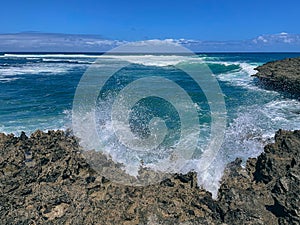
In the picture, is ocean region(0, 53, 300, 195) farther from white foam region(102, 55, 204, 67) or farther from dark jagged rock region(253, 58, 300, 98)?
white foam region(102, 55, 204, 67)

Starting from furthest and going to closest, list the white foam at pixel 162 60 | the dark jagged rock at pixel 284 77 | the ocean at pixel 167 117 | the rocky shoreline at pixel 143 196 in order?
1. the white foam at pixel 162 60
2. the dark jagged rock at pixel 284 77
3. the ocean at pixel 167 117
4. the rocky shoreline at pixel 143 196

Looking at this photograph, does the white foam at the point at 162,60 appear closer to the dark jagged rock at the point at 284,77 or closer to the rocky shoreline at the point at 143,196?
the dark jagged rock at the point at 284,77

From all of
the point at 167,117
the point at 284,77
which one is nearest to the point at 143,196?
the point at 167,117

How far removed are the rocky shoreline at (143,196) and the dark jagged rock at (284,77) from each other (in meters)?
13.5

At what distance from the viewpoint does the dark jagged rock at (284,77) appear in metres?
19.0

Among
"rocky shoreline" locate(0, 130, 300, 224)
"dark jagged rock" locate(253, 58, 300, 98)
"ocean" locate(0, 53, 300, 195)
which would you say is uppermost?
"dark jagged rock" locate(253, 58, 300, 98)

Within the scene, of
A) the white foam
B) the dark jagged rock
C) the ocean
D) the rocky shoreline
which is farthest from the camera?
the white foam

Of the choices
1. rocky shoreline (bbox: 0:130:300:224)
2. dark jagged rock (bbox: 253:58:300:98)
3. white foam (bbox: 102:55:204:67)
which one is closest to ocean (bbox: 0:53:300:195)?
dark jagged rock (bbox: 253:58:300:98)

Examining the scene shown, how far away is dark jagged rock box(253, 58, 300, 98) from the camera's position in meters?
19.0

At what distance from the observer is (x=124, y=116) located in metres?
12.5

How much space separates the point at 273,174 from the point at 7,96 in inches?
598

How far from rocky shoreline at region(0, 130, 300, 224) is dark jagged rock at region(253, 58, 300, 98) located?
44.4ft

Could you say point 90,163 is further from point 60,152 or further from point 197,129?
point 197,129

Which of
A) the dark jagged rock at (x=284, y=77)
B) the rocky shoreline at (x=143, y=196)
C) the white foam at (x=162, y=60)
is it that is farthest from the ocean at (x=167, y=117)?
the white foam at (x=162, y=60)
